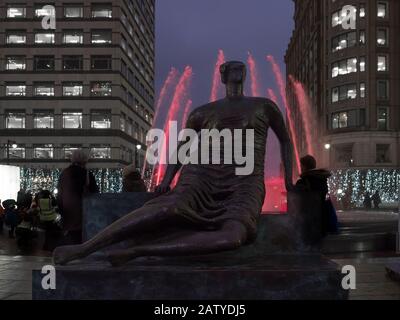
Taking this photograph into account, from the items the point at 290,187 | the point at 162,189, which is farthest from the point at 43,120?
the point at 290,187

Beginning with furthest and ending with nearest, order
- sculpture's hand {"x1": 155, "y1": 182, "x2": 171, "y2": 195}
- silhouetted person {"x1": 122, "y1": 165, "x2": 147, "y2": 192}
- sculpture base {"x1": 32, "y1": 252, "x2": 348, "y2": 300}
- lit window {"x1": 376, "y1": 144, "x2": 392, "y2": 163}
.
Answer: lit window {"x1": 376, "y1": 144, "x2": 392, "y2": 163} < silhouetted person {"x1": 122, "y1": 165, "x2": 147, "y2": 192} < sculpture's hand {"x1": 155, "y1": 182, "x2": 171, "y2": 195} < sculpture base {"x1": 32, "y1": 252, "x2": 348, "y2": 300}

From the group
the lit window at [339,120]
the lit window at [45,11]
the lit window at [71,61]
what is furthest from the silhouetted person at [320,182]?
the lit window at [45,11]

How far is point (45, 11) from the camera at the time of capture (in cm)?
6700

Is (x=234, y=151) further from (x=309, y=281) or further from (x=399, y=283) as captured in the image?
(x=399, y=283)

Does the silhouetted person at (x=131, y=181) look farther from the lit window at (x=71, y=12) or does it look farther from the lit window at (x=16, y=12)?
the lit window at (x=16, y=12)

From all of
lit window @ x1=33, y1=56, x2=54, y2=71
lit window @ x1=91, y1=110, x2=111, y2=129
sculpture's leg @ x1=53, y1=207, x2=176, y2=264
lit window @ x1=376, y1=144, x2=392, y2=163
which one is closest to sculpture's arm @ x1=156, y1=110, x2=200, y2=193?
sculpture's leg @ x1=53, y1=207, x2=176, y2=264

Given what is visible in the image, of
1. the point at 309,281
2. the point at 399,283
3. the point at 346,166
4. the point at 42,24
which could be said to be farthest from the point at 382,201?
the point at 42,24

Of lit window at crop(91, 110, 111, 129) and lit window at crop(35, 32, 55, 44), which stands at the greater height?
lit window at crop(35, 32, 55, 44)

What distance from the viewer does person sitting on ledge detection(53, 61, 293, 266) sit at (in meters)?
4.46

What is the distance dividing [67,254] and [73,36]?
64.6 meters

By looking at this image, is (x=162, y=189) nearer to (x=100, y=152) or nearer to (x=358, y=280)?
(x=358, y=280)

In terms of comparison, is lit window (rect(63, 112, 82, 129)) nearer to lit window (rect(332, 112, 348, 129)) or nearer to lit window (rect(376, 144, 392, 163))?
lit window (rect(332, 112, 348, 129))

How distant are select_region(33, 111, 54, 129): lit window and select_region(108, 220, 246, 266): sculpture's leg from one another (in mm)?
63049

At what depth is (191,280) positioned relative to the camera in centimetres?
427
